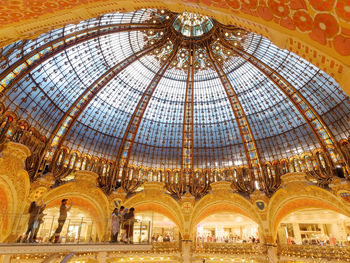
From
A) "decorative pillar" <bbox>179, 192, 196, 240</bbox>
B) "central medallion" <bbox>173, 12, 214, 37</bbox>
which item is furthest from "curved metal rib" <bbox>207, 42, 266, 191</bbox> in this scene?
"decorative pillar" <bbox>179, 192, 196, 240</bbox>

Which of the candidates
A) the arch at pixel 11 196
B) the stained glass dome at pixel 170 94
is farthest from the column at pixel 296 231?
the arch at pixel 11 196

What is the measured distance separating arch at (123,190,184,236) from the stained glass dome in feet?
13.8

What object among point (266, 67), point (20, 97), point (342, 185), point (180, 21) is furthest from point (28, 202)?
point (342, 185)

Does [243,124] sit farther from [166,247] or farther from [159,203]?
[166,247]

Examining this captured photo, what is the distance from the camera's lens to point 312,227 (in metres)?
32.1

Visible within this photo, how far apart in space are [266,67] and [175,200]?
18306 mm

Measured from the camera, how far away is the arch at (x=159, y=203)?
2564 cm

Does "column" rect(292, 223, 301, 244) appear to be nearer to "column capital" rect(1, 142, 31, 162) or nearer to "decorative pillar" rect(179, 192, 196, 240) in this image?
"decorative pillar" rect(179, 192, 196, 240)

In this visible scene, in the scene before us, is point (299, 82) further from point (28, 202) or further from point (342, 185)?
point (28, 202)

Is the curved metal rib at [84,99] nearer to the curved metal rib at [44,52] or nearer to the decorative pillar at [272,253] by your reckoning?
the curved metal rib at [44,52]

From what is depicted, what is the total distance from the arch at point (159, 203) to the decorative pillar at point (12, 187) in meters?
10.5

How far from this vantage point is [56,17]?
20.3ft

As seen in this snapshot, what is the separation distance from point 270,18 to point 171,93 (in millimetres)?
24433

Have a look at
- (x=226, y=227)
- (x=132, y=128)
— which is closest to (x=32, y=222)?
(x=132, y=128)
